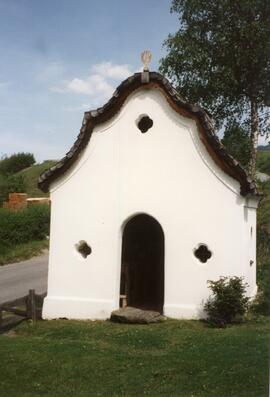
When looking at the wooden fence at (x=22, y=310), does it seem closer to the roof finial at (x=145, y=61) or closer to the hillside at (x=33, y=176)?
the roof finial at (x=145, y=61)

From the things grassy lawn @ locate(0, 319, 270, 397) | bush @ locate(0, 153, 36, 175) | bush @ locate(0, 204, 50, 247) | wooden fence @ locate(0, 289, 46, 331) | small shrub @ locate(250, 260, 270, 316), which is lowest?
grassy lawn @ locate(0, 319, 270, 397)

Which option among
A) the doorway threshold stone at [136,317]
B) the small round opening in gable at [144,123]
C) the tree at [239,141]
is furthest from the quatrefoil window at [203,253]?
the tree at [239,141]

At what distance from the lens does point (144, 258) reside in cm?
1614

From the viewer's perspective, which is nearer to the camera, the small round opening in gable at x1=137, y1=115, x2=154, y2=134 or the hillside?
the small round opening in gable at x1=137, y1=115, x2=154, y2=134

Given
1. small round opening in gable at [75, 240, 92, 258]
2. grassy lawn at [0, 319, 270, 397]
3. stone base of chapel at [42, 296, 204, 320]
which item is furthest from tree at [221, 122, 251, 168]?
grassy lawn at [0, 319, 270, 397]

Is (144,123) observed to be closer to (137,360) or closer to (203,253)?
(203,253)

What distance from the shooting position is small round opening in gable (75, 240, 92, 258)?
519 inches

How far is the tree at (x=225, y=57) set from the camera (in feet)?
70.7

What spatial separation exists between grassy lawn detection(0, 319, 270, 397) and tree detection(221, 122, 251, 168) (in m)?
13.4

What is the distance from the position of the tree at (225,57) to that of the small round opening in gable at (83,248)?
1139cm

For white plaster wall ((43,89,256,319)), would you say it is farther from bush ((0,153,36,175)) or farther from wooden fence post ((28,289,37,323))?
bush ((0,153,36,175))

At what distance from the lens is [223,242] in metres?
12.2

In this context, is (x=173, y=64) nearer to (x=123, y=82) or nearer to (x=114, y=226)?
(x=123, y=82)

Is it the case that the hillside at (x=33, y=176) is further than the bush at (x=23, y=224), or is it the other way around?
the hillside at (x=33, y=176)
